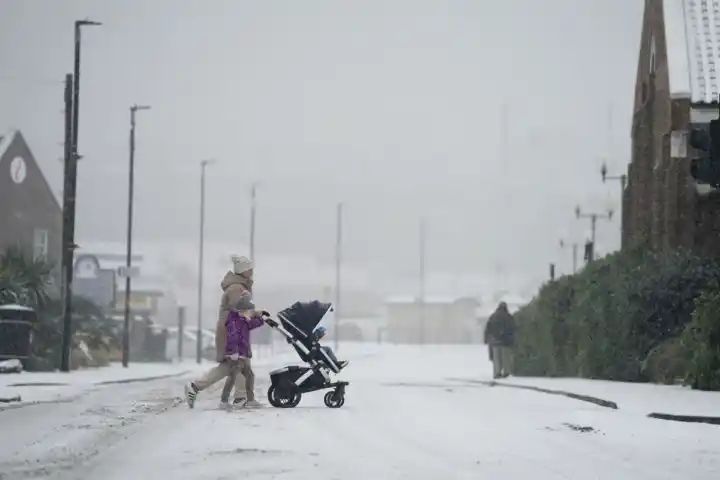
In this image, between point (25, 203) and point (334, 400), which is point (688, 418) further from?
point (25, 203)

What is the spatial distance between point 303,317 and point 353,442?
5.35m

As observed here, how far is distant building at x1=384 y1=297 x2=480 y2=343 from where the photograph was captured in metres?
150

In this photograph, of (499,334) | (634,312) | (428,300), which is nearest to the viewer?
(634,312)

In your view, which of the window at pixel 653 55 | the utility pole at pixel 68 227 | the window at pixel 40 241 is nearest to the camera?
the utility pole at pixel 68 227

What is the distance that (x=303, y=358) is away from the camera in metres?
19.2

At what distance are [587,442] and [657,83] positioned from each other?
2928 cm

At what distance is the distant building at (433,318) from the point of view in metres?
150

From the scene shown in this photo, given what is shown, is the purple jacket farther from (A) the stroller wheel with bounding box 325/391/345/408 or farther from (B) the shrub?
(B) the shrub

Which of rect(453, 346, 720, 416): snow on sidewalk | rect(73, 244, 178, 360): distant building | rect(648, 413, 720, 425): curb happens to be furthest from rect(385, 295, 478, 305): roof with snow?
rect(648, 413, 720, 425): curb

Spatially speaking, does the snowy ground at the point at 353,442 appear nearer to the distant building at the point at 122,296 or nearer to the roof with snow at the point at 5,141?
the distant building at the point at 122,296

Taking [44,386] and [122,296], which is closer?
[44,386]

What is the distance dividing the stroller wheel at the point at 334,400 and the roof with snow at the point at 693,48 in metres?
22.7

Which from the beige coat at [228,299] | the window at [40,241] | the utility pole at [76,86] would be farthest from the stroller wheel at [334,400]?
the window at [40,241]

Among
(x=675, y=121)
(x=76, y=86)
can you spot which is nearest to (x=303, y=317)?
(x=76, y=86)
